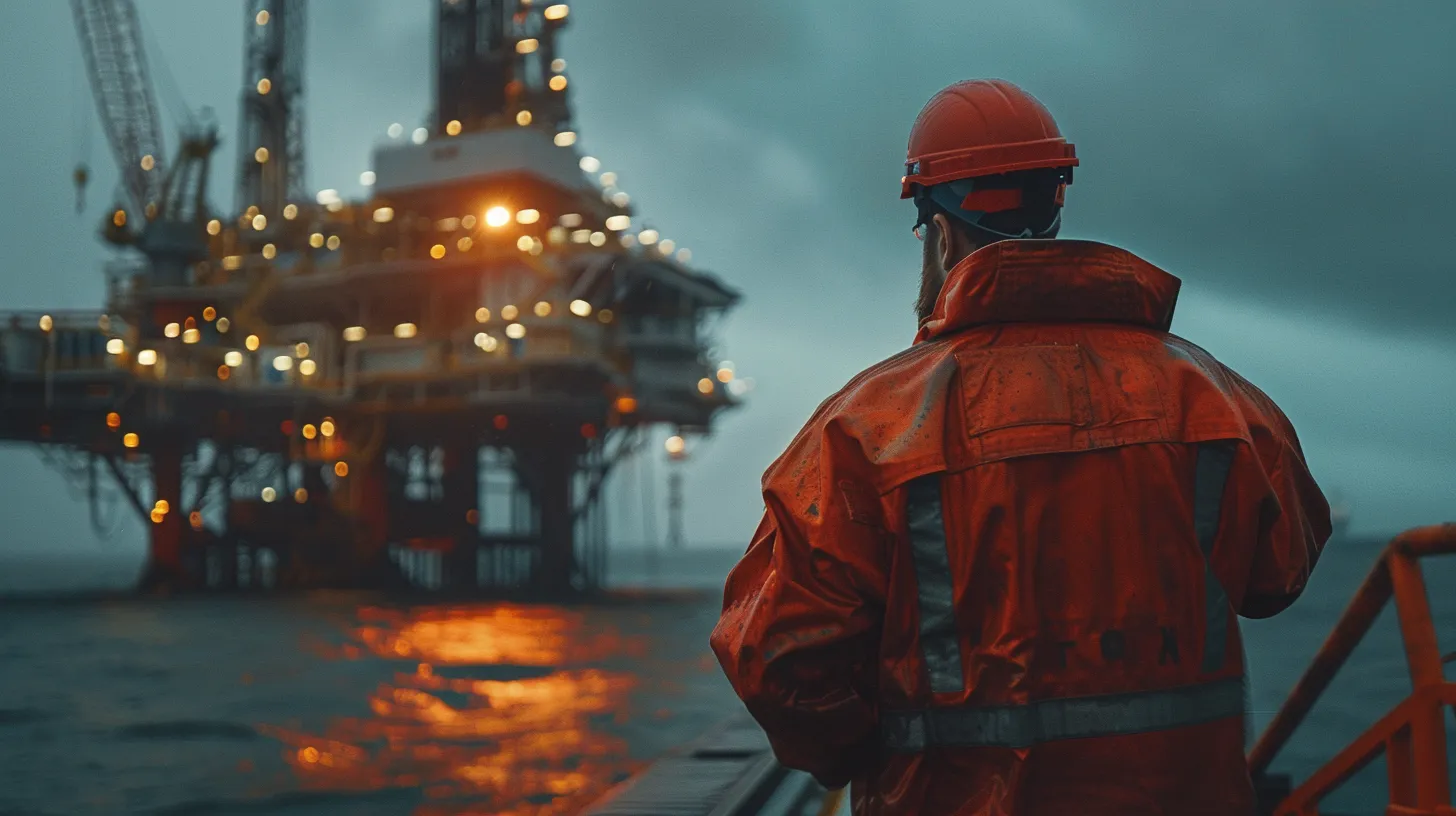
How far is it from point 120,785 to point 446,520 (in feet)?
96.3

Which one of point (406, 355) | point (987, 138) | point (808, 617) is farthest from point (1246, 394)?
point (406, 355)

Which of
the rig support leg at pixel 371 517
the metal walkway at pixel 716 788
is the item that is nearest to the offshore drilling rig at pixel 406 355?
the rig support leg at pixel 371 517

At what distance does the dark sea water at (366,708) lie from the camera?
37.2 ft

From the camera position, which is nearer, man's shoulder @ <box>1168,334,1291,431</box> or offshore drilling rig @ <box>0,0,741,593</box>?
man's shoulder @ <box>1168,334,1291,431</box>

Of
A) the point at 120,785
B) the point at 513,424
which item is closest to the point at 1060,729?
the point at 120,785

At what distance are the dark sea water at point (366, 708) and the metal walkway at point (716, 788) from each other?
3.45 m

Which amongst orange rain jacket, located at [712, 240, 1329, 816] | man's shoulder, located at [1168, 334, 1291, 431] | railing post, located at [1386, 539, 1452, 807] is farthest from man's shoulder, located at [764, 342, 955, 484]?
railing post, located at [1386, 539, 1452, 807]

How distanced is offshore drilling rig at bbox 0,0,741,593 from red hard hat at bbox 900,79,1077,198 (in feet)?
103

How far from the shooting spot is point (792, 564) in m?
1.79

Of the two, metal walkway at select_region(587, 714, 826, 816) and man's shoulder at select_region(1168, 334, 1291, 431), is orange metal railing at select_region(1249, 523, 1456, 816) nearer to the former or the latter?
man's shoulder at select_region(1168, 334, 1291, 431)

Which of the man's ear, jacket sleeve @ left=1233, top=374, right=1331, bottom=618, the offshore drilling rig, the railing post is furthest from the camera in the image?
the offshore drilling rig

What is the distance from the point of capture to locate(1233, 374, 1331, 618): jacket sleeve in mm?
1979

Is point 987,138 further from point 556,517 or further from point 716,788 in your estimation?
point 556,517

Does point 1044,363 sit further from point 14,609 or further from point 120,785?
point 14,609
